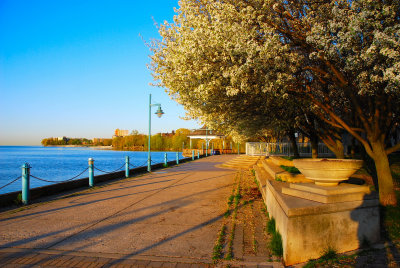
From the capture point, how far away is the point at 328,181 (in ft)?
17.7

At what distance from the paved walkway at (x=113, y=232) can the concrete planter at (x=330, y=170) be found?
2.39 m

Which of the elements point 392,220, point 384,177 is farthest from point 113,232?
point 384,177

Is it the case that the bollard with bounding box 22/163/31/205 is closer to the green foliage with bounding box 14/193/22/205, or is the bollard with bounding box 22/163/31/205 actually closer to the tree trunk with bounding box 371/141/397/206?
the green foliage with bounding box 14/193/22/205

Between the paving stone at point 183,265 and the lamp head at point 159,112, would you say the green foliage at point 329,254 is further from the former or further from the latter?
the lamp head at point 159,112

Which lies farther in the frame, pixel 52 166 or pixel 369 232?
pixel 52 166

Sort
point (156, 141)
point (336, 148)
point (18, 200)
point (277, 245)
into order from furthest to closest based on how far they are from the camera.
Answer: point (156, 141), point (336, 148), point (18, 200), point (277, 245)

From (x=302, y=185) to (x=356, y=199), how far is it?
99cm

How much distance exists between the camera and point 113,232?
245 inches

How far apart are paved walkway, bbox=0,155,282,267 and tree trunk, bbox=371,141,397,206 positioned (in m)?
4.16

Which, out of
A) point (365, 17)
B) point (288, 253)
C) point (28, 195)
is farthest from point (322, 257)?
point (28, 195)

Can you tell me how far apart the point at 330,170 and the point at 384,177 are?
288 cm

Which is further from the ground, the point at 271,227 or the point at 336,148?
the point at 336,148

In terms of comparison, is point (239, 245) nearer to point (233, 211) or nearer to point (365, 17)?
point (233, 211)

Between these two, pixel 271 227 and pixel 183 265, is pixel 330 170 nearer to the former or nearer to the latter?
pixel 271 227
